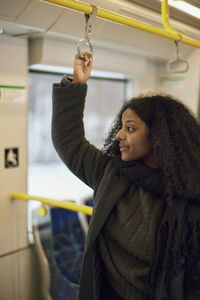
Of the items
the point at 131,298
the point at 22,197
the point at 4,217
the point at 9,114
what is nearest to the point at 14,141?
the point at 9,114

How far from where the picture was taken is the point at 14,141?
100 inches

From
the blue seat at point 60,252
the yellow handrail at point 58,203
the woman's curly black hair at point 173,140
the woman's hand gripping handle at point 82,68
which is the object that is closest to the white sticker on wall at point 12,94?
the yellow handrail at point 58,203

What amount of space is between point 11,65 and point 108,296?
1810mm

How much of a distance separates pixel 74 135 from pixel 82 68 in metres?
0.31

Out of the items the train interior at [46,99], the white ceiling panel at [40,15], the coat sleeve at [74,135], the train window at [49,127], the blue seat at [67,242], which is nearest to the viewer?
the coat sleeve at [74,135]

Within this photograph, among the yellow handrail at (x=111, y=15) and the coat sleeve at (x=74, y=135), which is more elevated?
the yellow handrail at (x=111, y=15)

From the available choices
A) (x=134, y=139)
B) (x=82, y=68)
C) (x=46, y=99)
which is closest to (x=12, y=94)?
(x=46, y=99)

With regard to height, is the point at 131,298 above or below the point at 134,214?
below

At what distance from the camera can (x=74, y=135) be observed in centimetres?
144

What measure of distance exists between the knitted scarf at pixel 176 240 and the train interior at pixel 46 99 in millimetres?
995

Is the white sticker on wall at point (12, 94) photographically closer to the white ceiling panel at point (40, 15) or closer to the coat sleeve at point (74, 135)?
the white ceiling panel at point (40, 15)

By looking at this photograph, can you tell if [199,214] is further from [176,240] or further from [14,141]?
[14,141]

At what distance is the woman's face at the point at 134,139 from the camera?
139 cm

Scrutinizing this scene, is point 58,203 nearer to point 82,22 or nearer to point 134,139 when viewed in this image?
point 134,139
